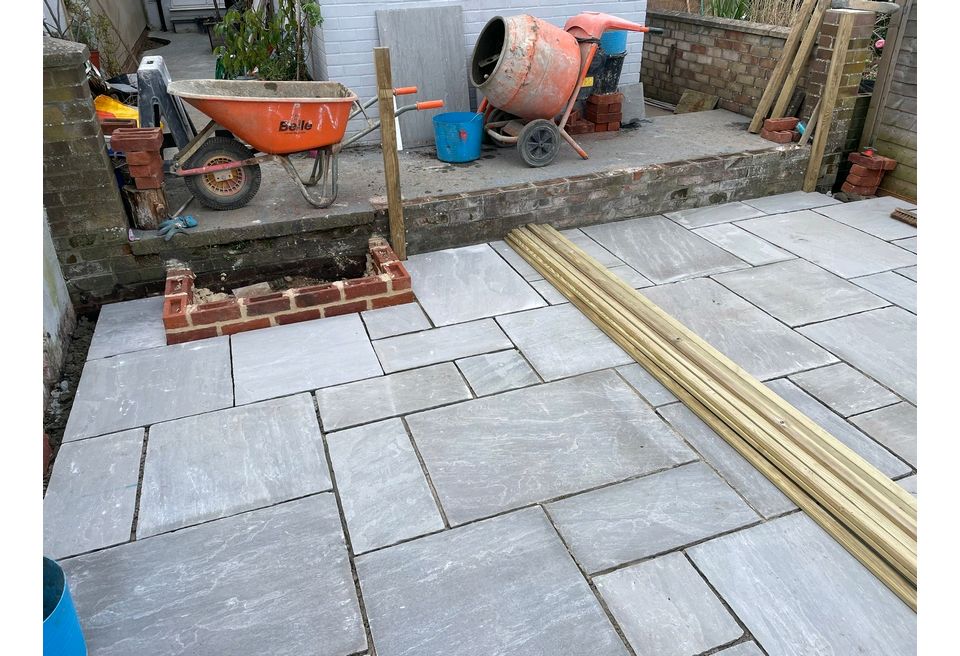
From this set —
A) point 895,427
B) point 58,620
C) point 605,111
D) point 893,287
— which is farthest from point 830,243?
point 58,620

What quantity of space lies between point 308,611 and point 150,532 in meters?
0.73

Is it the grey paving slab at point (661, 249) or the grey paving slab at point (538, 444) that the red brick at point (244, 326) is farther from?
the grey paving slab at point (661, 249)

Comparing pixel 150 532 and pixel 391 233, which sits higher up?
pixel 391 233

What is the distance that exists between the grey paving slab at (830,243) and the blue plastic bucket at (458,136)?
2087mm

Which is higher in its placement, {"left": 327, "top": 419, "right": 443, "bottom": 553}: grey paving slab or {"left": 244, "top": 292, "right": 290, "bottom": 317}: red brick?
{"left": 244, "top": 292, "right": 290, "bottom": 317}: red brick

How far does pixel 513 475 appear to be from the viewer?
99.3 inches

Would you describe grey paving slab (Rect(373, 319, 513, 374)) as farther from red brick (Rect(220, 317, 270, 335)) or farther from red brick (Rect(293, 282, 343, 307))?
red brick (Rect(220, 317, 270, 335))

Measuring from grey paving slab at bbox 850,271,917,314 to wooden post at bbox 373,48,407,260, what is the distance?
9.27ft

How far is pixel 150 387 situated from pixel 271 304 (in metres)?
0.75

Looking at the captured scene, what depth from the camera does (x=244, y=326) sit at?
11.6 feet

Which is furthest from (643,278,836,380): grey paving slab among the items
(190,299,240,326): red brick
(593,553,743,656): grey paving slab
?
(190,299,240,326): red brick

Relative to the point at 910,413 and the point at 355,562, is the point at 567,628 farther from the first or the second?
the point at 910,413

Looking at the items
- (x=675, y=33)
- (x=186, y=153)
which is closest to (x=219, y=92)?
(x=186, y=153)

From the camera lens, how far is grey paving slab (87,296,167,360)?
3.42 meters
